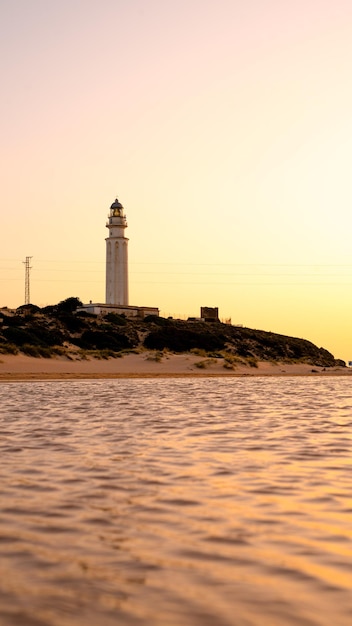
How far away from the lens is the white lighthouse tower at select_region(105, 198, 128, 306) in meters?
85.2

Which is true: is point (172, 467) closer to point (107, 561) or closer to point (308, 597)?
point (107, 561)

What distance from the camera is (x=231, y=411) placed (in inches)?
663

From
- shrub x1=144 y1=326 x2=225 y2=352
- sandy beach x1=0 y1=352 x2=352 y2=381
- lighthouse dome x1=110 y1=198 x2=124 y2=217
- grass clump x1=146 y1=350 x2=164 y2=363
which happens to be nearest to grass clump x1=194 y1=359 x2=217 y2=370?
sandy beach x1=0 y1=352 x2=352 y2=381

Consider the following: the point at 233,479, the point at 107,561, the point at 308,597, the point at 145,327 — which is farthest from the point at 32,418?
the point at 145,327

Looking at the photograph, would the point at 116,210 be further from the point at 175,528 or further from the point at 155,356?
the point at 175,528

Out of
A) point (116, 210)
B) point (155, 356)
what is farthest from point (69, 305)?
point (155, 356)

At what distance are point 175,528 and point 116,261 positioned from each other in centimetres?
8066

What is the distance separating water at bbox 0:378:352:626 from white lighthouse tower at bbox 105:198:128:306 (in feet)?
242

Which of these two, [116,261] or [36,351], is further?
[116,261]

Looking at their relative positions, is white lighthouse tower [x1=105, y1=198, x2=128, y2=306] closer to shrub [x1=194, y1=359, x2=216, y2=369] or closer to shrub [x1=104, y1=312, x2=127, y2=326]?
shrub [x1=104, y1=312, x2=127, y2=326]

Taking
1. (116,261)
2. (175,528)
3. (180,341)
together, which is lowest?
(175,528)

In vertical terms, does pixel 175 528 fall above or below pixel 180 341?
below

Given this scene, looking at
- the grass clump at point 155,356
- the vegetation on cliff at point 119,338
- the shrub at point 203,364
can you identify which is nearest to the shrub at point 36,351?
the vegetation on cliff at point 119,338

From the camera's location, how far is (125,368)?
151 feet
